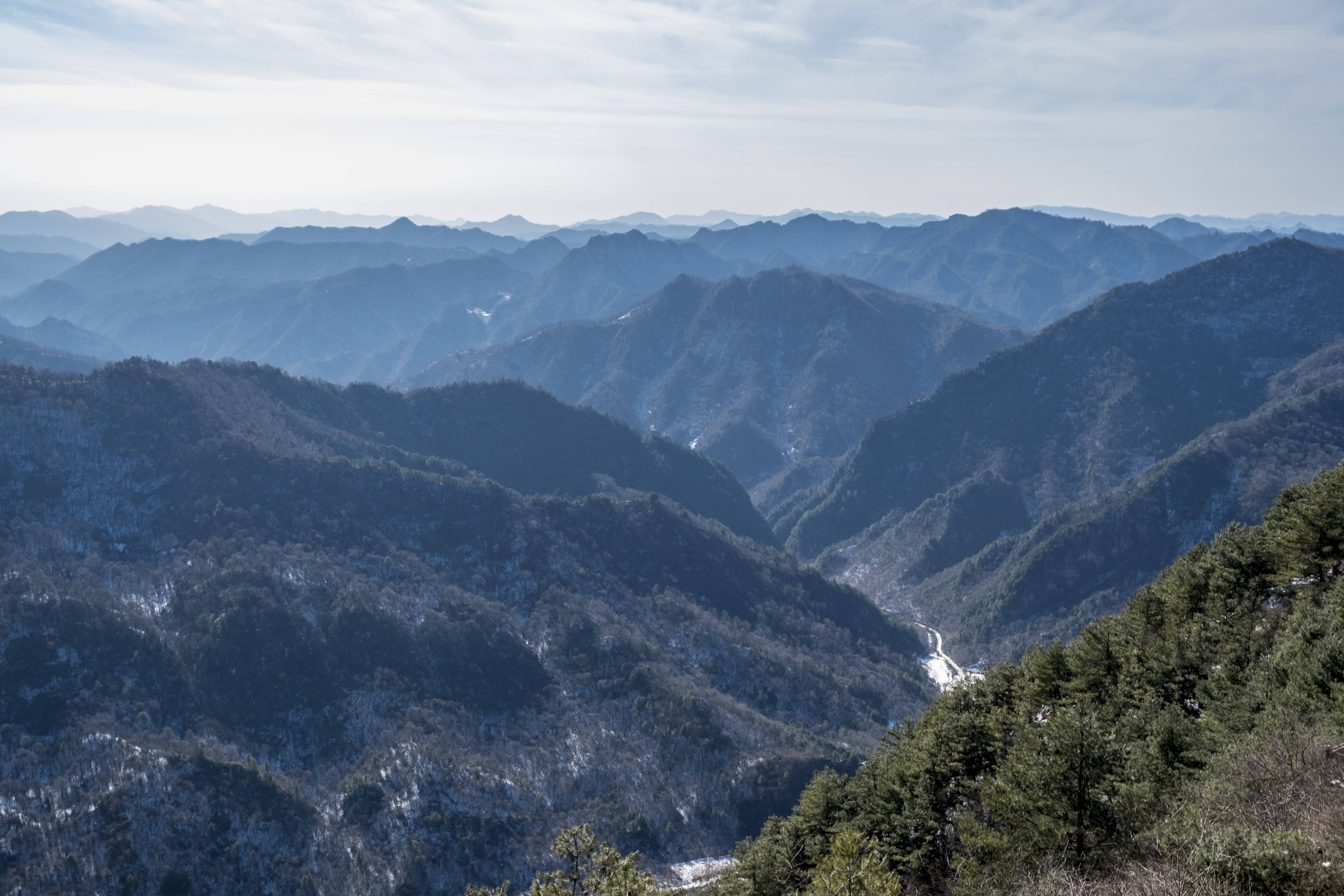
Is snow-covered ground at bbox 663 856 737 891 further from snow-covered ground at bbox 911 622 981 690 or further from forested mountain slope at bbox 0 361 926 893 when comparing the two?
snow-covered ground at bbox 911 622 981 690

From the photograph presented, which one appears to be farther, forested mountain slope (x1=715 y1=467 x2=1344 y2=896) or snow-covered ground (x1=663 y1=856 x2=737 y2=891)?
snow-covered ground (x1=663 y1=856 x2=737 y2=891)

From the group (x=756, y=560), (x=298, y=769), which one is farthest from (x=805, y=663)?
(x=298, y=769)

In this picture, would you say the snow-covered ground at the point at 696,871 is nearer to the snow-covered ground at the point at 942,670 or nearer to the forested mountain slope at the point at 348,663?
the forested mountain slope at the point at 348,663

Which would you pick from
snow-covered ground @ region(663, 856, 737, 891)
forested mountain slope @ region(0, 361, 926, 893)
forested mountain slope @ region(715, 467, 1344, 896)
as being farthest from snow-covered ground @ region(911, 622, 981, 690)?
forested mountain slope @ region(715, 467, 1344, 896)

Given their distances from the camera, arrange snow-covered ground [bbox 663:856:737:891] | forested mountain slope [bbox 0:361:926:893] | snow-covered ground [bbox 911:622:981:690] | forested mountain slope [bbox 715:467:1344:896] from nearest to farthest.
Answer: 1. forested mountain slope [bbox 715:467:1344:896]
2. forested mountain slope [bbox 0:361:926:893]
3. snow-covered ground [bbox 663:856:737:891]
4. snow-covered ground [bbox 911:622:981:690]

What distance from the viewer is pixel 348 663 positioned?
120 metres

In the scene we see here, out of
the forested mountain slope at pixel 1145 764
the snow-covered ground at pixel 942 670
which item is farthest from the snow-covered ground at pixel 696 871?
the snow-covered ground at pixel 942 670

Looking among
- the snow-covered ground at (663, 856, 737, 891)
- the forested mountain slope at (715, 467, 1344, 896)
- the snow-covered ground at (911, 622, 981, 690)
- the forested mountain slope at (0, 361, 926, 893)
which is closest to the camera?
the forested mountain slope at (715, 467, 1344, 896)

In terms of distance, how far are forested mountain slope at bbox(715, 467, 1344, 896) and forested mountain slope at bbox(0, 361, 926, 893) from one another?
5895 cm

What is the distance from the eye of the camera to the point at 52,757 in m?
88.4

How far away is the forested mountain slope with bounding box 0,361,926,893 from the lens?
290 ft

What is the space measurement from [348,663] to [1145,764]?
369ft

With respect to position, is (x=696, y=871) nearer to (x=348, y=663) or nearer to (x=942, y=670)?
(x=348, y=663)

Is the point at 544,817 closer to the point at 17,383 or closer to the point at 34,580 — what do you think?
the point at 34,580
